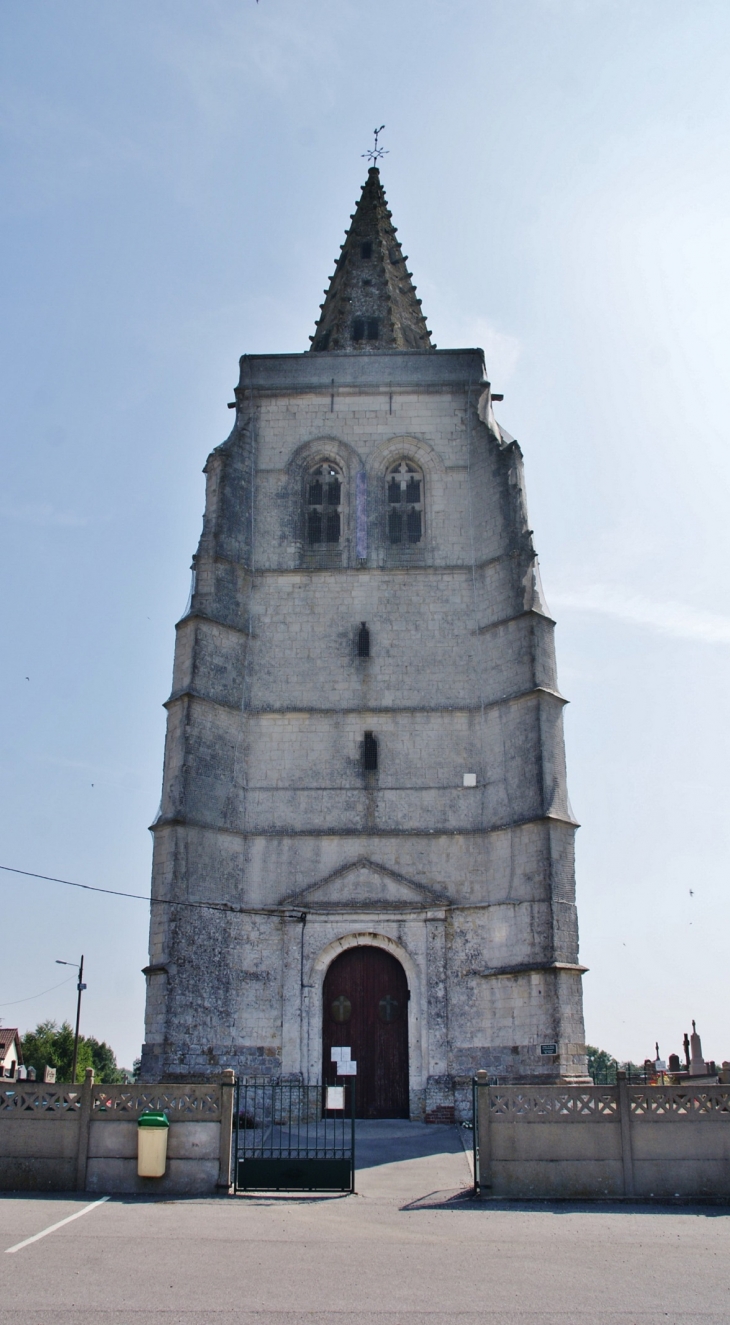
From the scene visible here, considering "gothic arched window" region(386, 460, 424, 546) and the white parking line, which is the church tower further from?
the white parking line

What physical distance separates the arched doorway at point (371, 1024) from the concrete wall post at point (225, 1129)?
28.2 ft

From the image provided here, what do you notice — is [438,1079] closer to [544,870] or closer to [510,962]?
[510,962]

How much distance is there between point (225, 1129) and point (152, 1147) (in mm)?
793

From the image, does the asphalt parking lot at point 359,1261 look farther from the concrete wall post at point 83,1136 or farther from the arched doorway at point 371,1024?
the arched doorway at point 371,1024

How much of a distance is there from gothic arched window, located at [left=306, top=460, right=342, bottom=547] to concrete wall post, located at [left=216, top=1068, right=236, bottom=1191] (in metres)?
14.5

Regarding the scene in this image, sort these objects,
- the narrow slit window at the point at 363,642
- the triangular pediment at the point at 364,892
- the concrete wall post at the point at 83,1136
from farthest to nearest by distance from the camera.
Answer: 1. the narrow slit window at the point at 363,642
2. the triangular pediment at the point at 364,892
3. the concrete wall post at the point at 83,1136

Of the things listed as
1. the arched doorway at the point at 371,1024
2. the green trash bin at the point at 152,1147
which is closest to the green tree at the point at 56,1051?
the arched doorway at the point at 371,1024

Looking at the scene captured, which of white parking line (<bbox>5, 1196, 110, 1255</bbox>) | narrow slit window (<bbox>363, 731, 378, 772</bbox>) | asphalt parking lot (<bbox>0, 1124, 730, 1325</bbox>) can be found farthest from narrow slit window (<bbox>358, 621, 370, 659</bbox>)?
white parking line (<bbox>5, 1196, 110, 1255</bbox>)

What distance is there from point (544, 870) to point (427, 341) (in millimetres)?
17716

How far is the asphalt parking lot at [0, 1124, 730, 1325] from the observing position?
6703 mm

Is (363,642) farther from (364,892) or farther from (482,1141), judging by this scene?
(482,1141)

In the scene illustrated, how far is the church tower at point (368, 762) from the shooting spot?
64.6 feet

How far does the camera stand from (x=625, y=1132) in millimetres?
11586

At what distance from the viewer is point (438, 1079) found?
19438 millimetres
